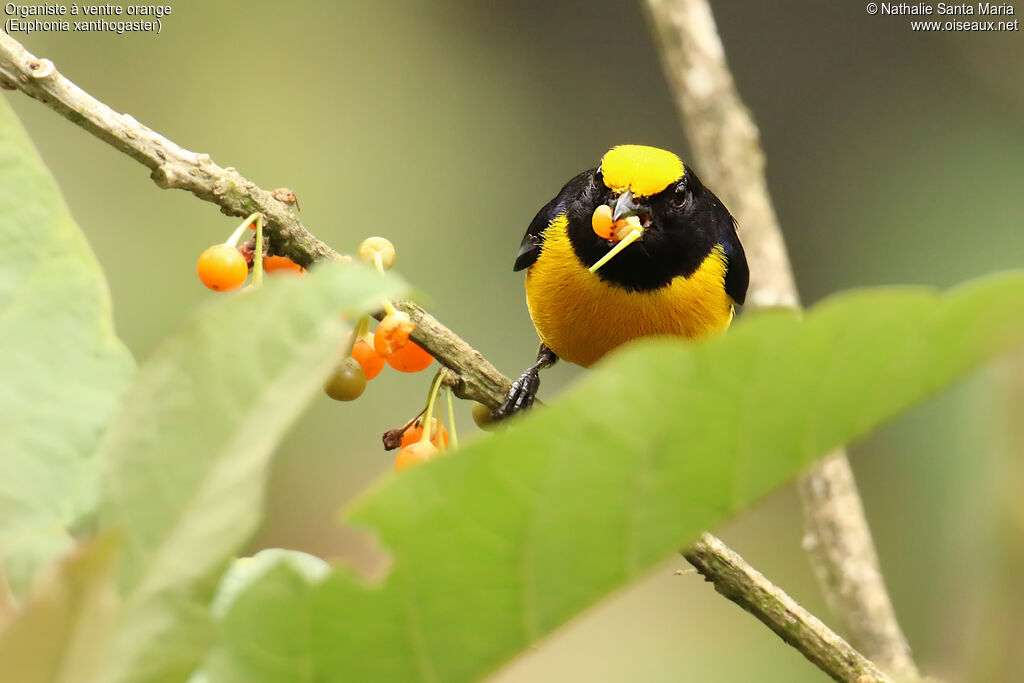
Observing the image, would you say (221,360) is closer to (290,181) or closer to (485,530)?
(485,530)

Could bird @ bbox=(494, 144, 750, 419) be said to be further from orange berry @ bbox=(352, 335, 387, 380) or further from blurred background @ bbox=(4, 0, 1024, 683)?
orange berry @ bbox=(352, 335, 387, 380)

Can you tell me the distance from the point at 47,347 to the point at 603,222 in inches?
77.8

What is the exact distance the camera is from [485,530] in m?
0.42

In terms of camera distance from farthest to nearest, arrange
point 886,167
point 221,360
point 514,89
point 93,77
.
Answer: point 514,89 < point 886,167 < point 93,77 < point 221,360

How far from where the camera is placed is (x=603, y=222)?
2.43 meters

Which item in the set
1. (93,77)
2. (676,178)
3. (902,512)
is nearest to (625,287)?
(676,178)

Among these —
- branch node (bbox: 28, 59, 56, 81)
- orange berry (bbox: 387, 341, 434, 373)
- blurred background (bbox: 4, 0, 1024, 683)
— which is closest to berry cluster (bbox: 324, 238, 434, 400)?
orange berry (bbox: 387, 341, 434, 373)

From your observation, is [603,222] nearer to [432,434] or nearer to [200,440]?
[432,434]

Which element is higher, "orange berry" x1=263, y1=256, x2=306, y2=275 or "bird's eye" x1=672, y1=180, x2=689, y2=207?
"orange berry" x1=263, y1=256, x2=306, y2=275

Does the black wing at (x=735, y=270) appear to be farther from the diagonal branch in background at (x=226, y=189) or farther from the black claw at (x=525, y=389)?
the diagonal branch in background at (x=226, y=189)

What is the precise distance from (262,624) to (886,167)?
5.15m

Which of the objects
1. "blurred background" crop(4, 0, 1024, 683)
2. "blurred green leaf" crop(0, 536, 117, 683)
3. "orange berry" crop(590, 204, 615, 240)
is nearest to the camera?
"blurred green leaf" crop(0, 536, 117, 683)

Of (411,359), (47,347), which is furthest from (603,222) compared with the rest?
(47,347)

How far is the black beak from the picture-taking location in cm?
249
